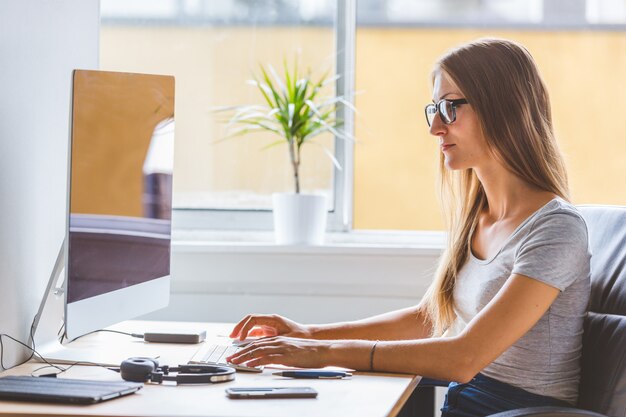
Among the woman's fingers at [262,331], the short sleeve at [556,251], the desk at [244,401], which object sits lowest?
the desk at [244,401]

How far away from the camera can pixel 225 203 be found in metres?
3.01

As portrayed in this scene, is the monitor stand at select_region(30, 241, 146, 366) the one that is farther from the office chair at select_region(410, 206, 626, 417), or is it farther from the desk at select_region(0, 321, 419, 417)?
the office chair at select_region(410, 206, 626, 417)

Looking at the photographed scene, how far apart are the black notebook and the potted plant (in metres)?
1.20

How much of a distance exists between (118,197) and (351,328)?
2.03ft

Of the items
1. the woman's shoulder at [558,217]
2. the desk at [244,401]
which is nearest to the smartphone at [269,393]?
the desk at [244,401]

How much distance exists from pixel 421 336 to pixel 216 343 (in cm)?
50

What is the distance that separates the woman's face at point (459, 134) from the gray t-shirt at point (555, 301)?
0.20 meters

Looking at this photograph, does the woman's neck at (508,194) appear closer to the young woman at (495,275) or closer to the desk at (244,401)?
the young woman at (495,275)

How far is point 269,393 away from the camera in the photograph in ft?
4.93

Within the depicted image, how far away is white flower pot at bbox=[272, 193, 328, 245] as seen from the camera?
272cm

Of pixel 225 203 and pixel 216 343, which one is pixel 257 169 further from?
pixel 216 343

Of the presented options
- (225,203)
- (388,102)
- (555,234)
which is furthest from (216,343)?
(388,102)

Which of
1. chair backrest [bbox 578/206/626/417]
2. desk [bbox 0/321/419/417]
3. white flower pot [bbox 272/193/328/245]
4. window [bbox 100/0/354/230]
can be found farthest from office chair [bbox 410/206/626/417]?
window [bbox 100/0/354/230]

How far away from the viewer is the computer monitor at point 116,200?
171 cm
